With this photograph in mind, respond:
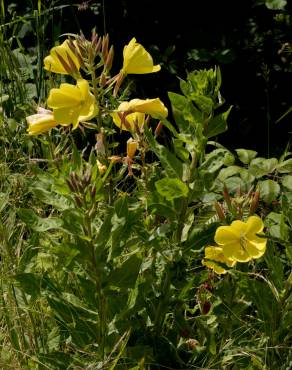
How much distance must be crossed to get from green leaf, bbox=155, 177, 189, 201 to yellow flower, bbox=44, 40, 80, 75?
12.0 inches

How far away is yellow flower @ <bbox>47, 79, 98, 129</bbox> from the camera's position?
1614 mm

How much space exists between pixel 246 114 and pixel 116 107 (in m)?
1.67

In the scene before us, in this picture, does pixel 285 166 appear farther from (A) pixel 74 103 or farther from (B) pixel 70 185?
(B) pixel 70 185

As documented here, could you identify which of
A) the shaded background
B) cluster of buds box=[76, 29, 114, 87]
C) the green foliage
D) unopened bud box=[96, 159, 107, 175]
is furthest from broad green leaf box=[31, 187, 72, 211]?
the shaded background

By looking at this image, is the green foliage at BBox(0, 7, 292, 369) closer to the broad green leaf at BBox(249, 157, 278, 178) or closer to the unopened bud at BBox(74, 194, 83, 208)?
the unopened bud at BBox(74, 194, 83, 208)

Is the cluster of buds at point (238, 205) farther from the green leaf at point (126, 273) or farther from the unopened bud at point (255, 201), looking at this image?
the green leaf at point (126, 273)

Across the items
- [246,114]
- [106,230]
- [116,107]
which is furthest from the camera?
[246,114]

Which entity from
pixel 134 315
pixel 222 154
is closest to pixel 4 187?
pixel 134 315

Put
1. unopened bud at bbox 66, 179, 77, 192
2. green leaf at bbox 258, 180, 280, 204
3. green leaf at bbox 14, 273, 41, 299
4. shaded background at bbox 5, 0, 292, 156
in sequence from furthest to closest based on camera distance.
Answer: shaded background at bbox 5, 0, 292, 156 < green leaf at bbox 258, 180, 280, 204 < green leaf at bbox 14, 273, 41, 299 < unopened bud at bbox 66, 179, 77, 192

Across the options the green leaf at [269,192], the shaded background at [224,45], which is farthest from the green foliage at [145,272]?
the shaded background at [224,45]

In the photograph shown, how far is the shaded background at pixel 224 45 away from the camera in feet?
10.5

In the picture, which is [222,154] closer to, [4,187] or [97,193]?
[97,193]

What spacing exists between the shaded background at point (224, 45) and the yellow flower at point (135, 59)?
1.42m

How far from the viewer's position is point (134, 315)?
1.81 metres
